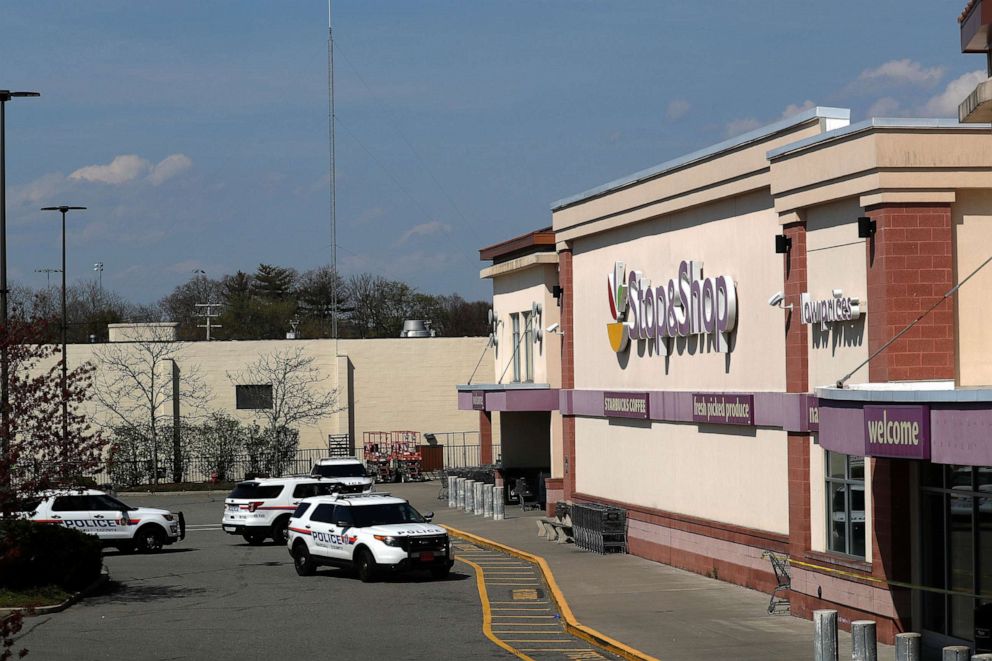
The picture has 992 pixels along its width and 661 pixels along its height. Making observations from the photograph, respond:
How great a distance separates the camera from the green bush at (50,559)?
25.1 m

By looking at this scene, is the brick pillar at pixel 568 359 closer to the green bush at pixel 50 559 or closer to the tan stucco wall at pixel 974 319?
the green bush at pixel 50 559

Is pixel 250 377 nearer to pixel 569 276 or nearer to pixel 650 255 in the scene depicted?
pixel 569 276

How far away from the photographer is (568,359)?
36.1 m

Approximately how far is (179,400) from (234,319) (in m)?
52.9

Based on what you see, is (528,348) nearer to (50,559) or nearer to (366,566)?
(366,566)

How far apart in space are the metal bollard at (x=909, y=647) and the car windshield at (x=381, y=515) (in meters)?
16.8

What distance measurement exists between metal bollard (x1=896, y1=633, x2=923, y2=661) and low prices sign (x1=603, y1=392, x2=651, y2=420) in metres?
17.3

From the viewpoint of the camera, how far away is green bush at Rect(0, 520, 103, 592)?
82.3 ft

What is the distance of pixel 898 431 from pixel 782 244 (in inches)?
248

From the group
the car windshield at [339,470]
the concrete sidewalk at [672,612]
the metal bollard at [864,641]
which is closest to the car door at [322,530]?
the concrete sidewalk at [672,612]

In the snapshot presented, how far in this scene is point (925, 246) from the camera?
18734 millimetres

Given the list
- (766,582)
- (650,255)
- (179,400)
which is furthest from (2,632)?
(179,400)

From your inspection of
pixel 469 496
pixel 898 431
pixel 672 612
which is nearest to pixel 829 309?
pixel 898 431

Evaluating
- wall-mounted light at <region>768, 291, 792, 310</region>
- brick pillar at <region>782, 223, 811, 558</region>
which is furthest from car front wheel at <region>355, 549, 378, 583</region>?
wall-mounted light at <region>768, 291, 792, 310</region>
